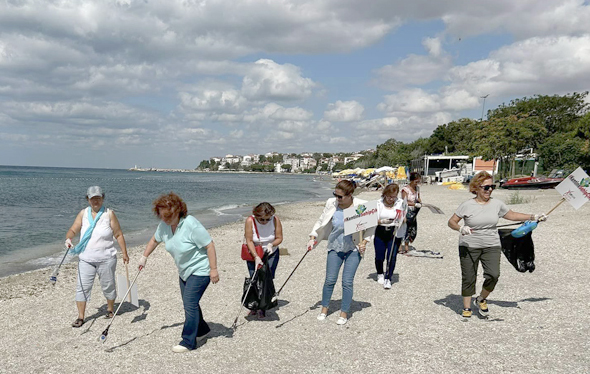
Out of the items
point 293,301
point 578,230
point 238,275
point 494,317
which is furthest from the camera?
point 578,230

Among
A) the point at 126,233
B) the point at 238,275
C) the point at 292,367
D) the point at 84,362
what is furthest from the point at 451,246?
the point at 126,233

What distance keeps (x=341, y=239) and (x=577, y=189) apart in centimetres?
369

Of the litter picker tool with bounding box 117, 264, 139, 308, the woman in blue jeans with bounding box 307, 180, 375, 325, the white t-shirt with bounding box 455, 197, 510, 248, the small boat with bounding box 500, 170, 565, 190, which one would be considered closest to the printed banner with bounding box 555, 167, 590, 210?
the white t-shirt with bounding box 455, 197, 510, 248

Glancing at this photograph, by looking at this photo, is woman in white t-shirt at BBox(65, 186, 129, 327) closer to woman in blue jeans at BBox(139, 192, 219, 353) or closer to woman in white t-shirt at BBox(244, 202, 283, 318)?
woman in blue jeans at BBox(139, 192, 219, 353)

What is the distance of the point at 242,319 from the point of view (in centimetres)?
535

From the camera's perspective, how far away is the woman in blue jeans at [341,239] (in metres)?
4.83

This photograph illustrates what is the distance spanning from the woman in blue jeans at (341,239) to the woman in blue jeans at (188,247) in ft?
4.49

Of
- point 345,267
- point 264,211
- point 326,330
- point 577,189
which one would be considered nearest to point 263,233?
point 264,211

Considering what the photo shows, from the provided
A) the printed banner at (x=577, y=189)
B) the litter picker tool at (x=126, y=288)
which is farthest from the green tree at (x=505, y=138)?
the litter picker tool at (x=126, y=288)

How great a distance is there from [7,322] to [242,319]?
338cm

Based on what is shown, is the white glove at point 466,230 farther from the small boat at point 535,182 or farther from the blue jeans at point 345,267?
the small boat at point 535,182

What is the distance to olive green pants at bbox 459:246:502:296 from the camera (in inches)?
193

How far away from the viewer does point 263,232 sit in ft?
16.6

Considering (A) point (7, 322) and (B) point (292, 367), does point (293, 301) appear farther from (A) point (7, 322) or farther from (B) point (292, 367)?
(A) point (7, 322)
